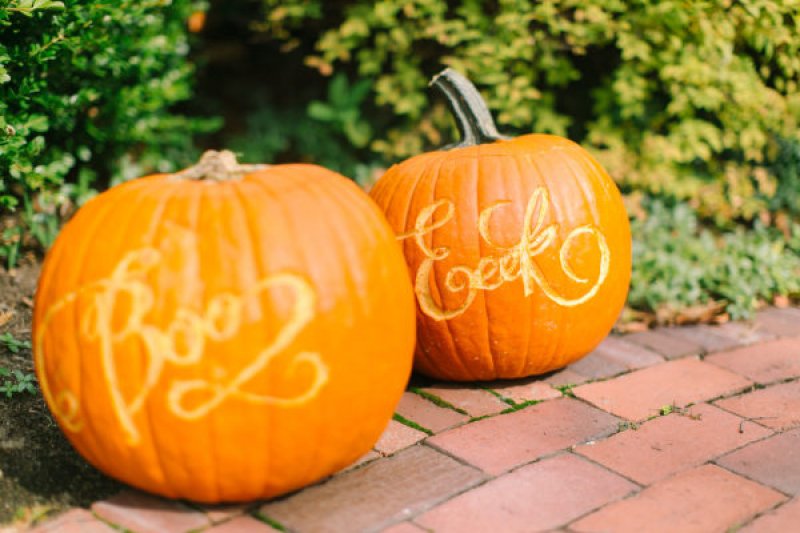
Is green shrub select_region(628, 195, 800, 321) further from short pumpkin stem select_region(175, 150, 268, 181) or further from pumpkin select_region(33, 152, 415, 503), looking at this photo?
short pumpkin stem select_region(175, 150, 268, 181)

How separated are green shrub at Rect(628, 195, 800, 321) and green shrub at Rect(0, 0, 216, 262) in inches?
81.8

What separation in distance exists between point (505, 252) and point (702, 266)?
1613 millimetres

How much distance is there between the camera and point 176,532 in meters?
1.97

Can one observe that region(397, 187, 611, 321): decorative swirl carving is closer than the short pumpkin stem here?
No

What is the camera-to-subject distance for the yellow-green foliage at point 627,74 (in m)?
4.00

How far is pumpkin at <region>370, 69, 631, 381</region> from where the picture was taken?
259 cm

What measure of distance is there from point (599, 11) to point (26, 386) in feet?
9.25

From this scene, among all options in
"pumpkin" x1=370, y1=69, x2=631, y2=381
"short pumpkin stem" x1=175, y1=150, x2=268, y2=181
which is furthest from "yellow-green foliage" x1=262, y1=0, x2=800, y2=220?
"short pumpkin stem" x1=175, y1=150, x2=268, y2=181

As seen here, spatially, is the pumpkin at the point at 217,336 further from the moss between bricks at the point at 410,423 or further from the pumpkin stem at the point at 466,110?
the pumpkin stem at the point at 466,110

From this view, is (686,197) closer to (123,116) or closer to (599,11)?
(599,11)

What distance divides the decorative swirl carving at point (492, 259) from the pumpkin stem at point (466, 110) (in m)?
0.33

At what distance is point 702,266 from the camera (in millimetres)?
3848

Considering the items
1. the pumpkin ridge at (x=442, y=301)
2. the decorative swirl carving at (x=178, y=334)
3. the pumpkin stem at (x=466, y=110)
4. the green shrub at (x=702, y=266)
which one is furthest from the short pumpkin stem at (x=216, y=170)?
the green shrub at (x=702, y=266)

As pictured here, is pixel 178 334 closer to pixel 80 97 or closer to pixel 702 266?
pixel 80 97
